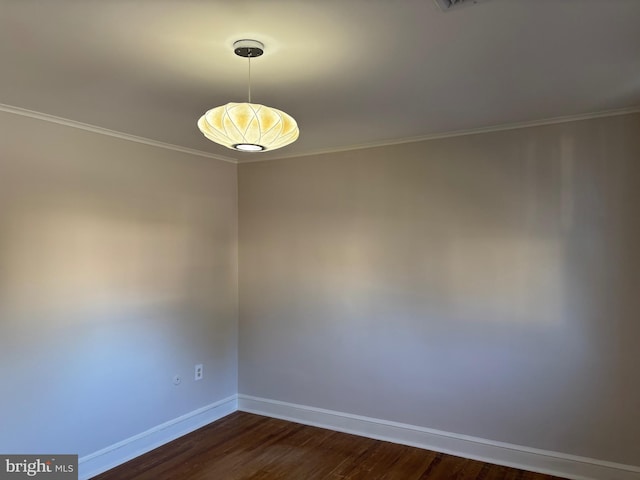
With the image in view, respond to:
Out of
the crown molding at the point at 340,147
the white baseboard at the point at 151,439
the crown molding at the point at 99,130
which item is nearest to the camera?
the crown molding at the point at 99,130

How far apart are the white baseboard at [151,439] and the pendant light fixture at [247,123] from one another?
251 cm

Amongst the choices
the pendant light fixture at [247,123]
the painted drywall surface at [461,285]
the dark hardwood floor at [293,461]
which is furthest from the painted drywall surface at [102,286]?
the pendant light fixture at [247,123]

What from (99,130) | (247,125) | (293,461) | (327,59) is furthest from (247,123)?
(293,461)

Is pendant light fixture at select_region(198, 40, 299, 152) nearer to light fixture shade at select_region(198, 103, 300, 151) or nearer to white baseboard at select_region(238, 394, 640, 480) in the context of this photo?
light fixture shade at select_region(198, 103, 300, 151)

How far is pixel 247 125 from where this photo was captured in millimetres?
1760

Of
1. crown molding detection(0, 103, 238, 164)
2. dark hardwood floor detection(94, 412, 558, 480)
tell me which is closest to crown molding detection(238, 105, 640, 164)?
crown molding detection(0, 103, 238, 164)

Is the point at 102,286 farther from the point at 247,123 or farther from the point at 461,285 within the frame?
the point at 461,285

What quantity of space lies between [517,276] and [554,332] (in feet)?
1.43

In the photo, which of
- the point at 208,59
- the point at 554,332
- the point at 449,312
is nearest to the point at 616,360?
the point at 554,332

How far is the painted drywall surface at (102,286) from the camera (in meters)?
2.66

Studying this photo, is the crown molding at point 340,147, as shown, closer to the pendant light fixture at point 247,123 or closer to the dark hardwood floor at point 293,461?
the pendant light fixture at point 247,123

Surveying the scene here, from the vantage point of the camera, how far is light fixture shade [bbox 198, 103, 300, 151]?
1.75 meters

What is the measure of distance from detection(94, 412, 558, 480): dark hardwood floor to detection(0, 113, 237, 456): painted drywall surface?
322mm

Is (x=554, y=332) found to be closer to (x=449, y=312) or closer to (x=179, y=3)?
(x=449, y=312)
